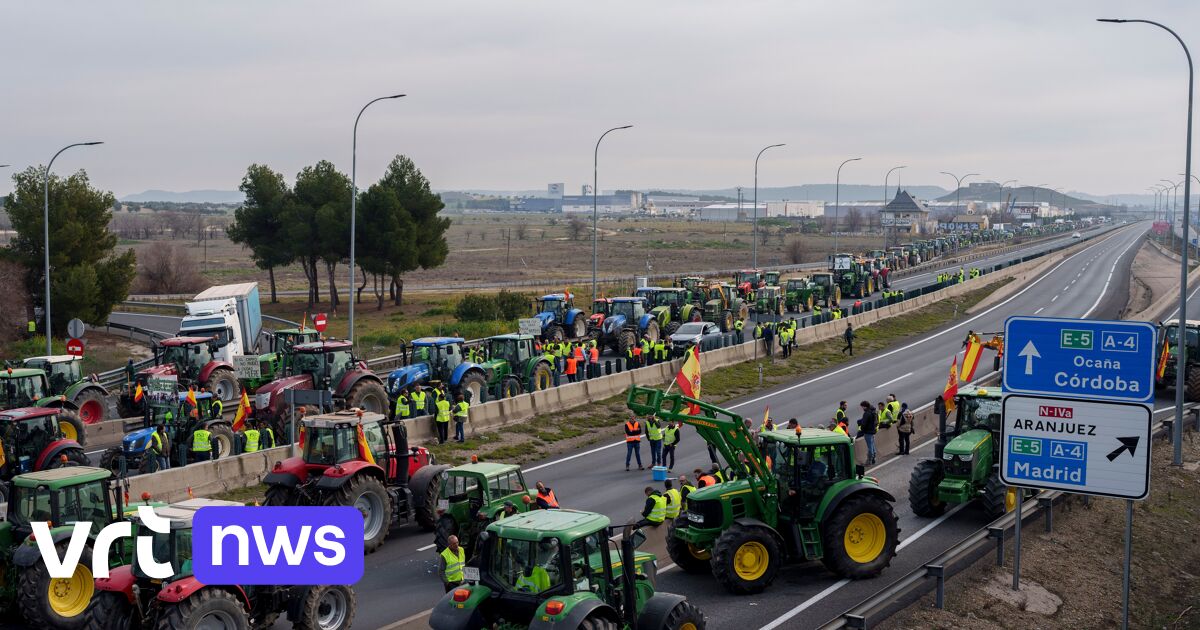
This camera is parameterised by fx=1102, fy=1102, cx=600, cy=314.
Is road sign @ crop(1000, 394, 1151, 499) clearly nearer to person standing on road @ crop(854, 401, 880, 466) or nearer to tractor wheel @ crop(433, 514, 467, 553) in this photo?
tractor wheel @ crop(433, 514, 467, 553)

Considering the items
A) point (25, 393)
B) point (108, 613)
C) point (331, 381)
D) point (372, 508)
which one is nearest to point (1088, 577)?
point (372, 508)

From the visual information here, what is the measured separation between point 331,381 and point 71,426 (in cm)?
593

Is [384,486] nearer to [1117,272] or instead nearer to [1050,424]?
[1050,424]

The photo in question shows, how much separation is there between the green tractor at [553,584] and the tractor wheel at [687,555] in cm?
411

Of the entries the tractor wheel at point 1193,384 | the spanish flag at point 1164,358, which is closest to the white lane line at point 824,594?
the tractor wheel at point 1193,384

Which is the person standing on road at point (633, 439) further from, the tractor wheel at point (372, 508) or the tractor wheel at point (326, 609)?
the tractor wheel at point (326, 609)

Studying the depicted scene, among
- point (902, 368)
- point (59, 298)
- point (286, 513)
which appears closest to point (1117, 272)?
point (902, 368)

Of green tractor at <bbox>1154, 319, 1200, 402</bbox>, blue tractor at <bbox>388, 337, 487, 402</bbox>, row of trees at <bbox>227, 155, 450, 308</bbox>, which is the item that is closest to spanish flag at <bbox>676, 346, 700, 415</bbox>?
blue tractor at <bbox>388, 337, 487, 402</bbox>

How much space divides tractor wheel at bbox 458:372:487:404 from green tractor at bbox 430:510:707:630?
58.7 ft

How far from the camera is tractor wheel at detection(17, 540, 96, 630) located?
13531 mm

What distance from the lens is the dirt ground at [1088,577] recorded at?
15023 mm

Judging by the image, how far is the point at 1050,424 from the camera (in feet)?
41.8

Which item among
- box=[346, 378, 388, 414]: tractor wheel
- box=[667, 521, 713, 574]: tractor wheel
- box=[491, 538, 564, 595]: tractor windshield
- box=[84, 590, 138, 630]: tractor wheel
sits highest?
box=[491, 538, 564, 595]: tractor windshield

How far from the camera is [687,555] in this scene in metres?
16.6
